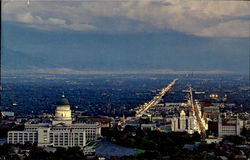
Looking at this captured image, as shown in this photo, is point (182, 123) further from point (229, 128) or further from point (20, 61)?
point (20, 61)

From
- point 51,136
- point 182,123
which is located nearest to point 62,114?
point 51,136

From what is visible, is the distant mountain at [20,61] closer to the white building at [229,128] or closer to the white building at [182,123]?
the white building at [182,123]

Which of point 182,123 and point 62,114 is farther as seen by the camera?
point 182,123

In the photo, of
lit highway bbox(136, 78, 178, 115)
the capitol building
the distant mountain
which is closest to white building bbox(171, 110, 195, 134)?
the capitol building

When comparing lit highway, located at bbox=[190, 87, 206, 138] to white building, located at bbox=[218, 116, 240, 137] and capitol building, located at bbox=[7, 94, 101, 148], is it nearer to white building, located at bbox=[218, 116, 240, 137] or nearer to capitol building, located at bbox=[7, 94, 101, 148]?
white building, located at bbox=[218, 116, 240, 137]

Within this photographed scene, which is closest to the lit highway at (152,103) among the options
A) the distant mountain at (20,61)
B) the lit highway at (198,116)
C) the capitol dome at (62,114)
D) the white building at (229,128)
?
the lit highway at (198,116)
